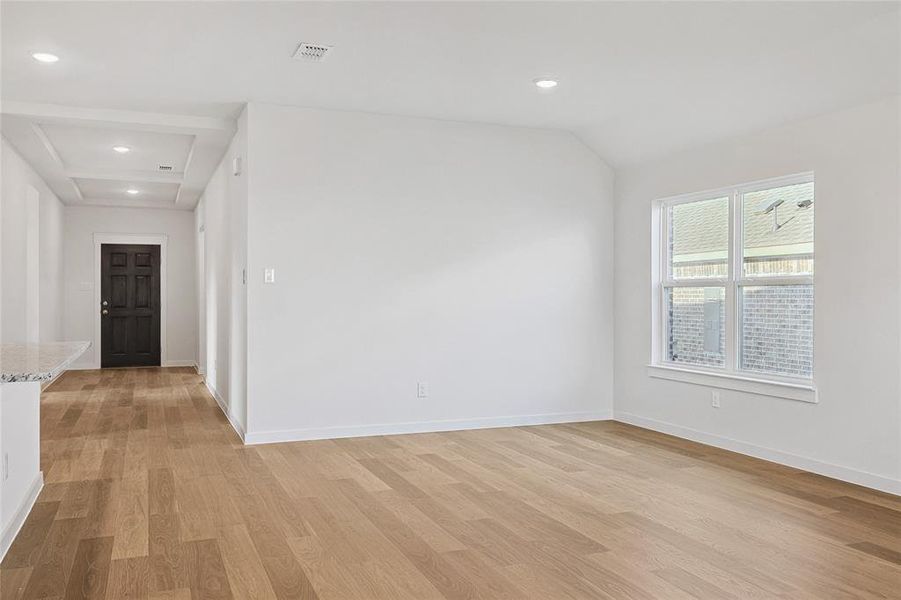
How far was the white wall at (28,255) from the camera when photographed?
662 centimetres

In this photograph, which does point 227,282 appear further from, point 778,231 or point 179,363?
point 179,363

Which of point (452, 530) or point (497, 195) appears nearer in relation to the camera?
point (452, 530)

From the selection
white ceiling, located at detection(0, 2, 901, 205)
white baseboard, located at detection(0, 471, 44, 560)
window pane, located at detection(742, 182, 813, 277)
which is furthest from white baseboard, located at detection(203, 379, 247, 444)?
window pane, located at detection(742, 182, 813, 277)

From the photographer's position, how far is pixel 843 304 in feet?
14.5

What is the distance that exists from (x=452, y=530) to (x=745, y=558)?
126 centimetres

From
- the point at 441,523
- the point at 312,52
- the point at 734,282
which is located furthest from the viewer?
the point at 734,282

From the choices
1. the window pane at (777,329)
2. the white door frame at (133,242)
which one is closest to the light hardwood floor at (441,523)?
the window pane at (777,329)

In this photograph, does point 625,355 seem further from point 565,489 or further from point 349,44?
point 349,44

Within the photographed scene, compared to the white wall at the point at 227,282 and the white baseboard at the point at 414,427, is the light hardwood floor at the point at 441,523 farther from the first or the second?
the white wall at the point at 227,282

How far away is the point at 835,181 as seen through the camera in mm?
4465

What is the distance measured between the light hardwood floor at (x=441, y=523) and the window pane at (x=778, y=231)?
1300 millimetres

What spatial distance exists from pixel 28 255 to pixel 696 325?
22.0 ft

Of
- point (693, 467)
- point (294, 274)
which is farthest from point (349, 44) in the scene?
point (693, 467)

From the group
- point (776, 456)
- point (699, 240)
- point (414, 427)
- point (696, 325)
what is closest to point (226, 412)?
point (414, 427)
